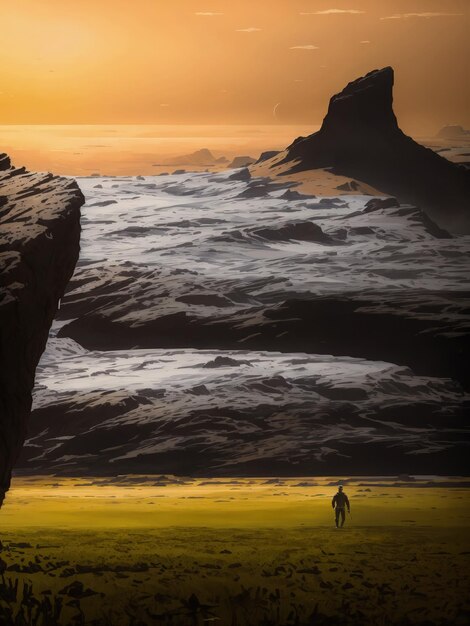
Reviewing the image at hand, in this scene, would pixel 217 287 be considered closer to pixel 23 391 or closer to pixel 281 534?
pixel 281 534

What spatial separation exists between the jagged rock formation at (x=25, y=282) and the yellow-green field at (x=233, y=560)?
1885 millimetres

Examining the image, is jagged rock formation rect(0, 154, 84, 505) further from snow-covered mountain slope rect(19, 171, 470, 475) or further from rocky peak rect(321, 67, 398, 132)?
rocky peak rect(321, 67, 398, 132)

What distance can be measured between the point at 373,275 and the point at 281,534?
15144mm

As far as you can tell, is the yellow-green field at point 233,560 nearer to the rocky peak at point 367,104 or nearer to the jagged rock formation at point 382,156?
the jagged rock formation at point 382,156

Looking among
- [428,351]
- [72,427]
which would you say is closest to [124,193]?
[72,427]

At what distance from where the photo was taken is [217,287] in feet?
115

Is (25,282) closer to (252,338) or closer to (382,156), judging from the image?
(252,338)

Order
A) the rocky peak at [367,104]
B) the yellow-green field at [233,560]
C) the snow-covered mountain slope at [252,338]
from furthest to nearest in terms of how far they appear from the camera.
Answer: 1. the rocky peak at [367,104]
2. the snow-covered mountain slope at [252,338]
3. the yellow-green field at [233,560]

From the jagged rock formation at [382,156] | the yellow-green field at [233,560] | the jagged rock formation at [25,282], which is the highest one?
the jagged rock formation at [382,156]

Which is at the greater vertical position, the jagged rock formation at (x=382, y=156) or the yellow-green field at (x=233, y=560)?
the jagged rock formation at (x=382, y=156)

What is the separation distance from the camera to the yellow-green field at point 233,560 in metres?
13.4

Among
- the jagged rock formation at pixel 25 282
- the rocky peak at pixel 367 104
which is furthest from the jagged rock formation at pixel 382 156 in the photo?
the jagged rock formation at pixel 25 282

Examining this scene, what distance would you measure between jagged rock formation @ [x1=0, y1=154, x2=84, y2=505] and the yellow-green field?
1.89 meters

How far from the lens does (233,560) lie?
15586mm
